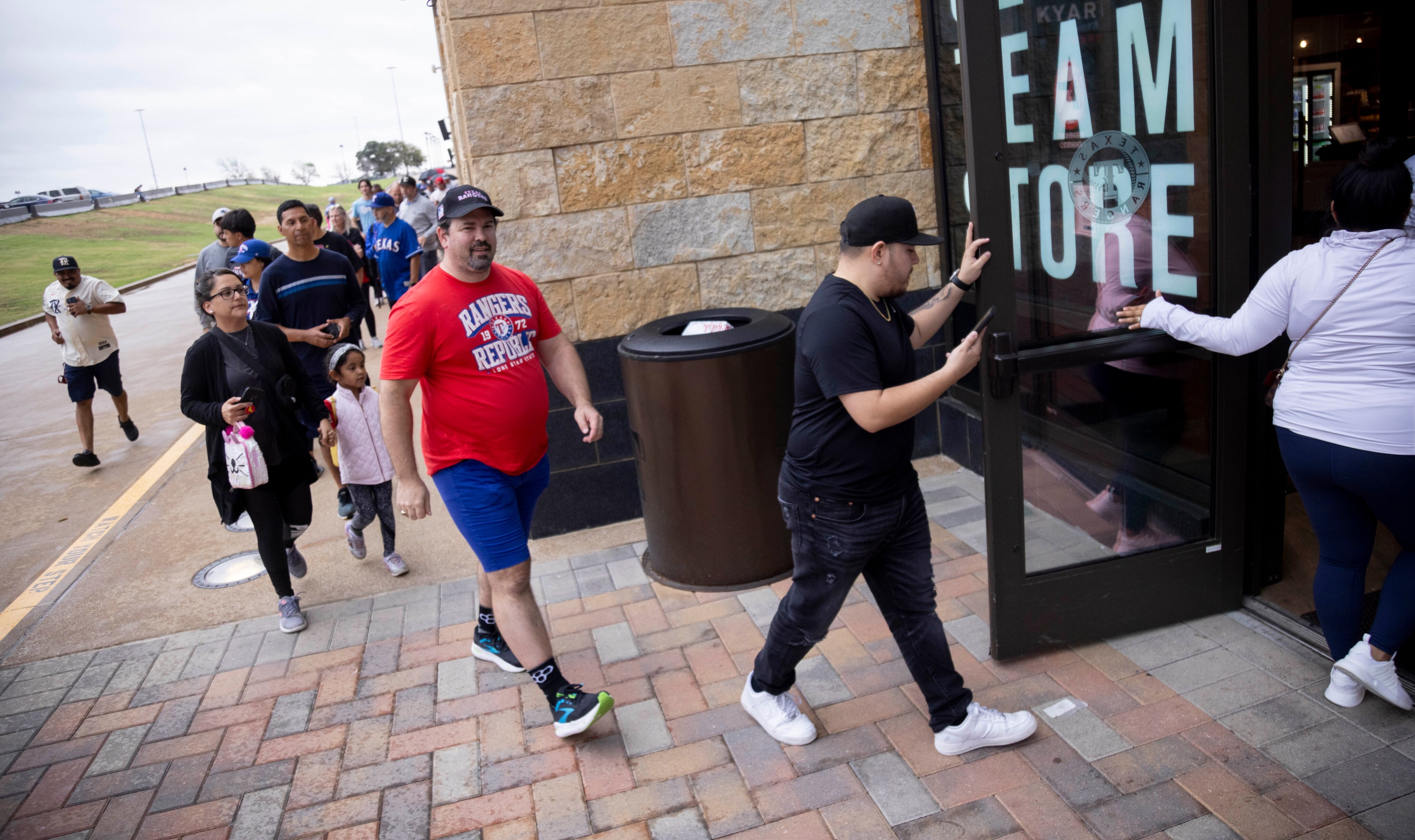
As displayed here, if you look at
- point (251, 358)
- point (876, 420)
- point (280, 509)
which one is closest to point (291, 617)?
point (280, 509)

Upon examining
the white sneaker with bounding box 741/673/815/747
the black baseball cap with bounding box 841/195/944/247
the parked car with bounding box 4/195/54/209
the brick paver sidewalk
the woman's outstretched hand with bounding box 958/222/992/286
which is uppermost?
the parked car with bounding box 4/195/54/209

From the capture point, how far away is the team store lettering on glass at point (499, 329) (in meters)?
3.27

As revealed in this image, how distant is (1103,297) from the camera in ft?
11.3

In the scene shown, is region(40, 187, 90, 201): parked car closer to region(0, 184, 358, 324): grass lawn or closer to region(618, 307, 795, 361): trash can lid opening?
region(0, 184, 358, 324): grass lawn

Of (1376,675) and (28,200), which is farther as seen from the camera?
(28,200)

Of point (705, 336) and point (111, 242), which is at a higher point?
point (111, 242)

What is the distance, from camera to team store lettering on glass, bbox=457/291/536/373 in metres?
3.27

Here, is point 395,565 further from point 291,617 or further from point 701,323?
point 701,323

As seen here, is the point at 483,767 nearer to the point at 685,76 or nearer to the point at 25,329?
the point at 685,76

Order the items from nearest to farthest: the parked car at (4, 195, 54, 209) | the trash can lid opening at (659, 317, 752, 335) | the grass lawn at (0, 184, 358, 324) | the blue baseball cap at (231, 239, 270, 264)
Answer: the trash can lid opening at (659, 317, 752, 335) < the blue baseball cap at (231, 239, 270, 264) < the grass lawn at (0, 184, 358, 324) < the parked car at (4, 195, 54, 209)

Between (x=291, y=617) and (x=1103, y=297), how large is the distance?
12.6ft

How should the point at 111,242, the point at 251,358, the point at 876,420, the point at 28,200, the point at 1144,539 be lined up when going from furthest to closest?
the point at 28,200 → the point at 111,242 → the point at 251,358 → the point at 1144,539 → the point at 876,420

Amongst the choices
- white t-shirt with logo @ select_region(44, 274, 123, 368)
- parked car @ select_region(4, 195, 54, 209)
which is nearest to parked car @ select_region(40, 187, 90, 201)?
parked car @ select_region(4, 195, 54, 209)

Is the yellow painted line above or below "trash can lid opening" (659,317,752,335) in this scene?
below
